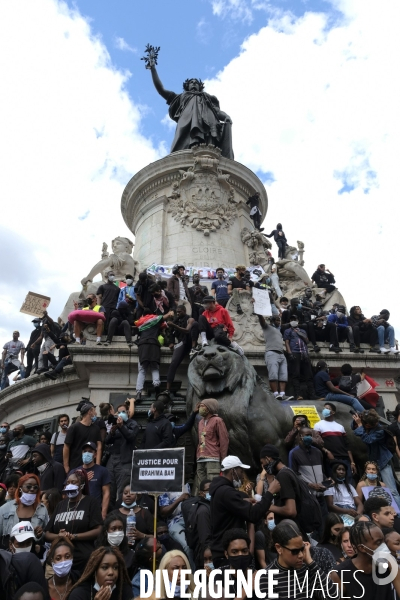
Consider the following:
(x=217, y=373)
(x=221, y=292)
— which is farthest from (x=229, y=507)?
(x=221, y=292)

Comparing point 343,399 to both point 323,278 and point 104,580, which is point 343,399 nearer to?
point 104,580

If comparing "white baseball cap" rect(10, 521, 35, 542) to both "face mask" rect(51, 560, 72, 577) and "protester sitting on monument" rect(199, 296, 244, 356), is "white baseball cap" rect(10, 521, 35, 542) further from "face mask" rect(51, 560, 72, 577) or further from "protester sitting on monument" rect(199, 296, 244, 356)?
"protester sitting on monument" rect(199, 296, 244, 356)

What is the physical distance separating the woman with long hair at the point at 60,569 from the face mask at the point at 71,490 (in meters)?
0.86

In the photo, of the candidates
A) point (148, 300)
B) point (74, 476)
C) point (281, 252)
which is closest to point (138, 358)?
point (148, 300)

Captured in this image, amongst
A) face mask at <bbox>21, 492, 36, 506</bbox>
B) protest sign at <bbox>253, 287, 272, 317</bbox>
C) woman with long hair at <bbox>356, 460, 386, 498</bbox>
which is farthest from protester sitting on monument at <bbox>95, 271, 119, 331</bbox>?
woman with long hair at <bbox>356, 460, 386, 498</bbox>

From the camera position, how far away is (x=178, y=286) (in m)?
13.6

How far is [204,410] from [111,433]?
2055mm

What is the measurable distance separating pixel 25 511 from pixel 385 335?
9754 millimetres

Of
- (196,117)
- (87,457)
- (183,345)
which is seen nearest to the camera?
(87,457)

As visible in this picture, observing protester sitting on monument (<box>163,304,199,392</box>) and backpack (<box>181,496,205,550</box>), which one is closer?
backpack (<box>181,496,205,550</box>)

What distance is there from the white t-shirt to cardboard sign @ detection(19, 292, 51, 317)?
39.8 feet

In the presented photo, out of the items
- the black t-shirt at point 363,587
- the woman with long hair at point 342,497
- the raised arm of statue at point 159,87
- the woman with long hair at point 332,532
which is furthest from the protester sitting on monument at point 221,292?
the raised arm of statue at point 159,87

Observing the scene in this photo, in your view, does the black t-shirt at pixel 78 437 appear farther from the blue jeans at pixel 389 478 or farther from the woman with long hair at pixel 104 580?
the blue jeans at pixel 389 478

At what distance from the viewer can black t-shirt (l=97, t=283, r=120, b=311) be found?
41.9 feet
